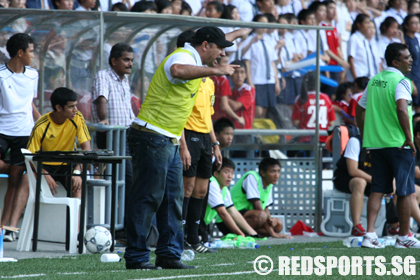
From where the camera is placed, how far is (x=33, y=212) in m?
7.07

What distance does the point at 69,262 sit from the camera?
5910mm

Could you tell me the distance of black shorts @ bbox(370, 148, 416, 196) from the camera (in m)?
7.49

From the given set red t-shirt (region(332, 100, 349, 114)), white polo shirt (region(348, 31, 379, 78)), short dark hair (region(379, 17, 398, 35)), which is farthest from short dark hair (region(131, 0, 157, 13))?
short dark hair (region(379, 17, 398, 35))

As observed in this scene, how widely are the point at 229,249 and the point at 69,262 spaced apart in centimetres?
214

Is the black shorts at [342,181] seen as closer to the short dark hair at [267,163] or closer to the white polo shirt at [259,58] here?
the short dark hair at [267,163]

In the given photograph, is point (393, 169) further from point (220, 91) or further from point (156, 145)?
point (156, 145)

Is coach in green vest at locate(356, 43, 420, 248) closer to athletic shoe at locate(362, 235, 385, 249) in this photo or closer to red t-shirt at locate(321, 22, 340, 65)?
athletic shoe at locate(362, 235, 385, 249)

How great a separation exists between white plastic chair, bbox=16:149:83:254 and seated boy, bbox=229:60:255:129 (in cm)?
368

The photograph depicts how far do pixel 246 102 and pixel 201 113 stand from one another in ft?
10.9

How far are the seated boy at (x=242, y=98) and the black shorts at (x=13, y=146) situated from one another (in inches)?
133

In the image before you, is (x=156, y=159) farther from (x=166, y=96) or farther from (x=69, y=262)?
(x=69, y=262)

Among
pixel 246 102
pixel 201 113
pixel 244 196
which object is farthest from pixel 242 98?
pixel 201 113

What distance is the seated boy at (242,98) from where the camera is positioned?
32.9 feet

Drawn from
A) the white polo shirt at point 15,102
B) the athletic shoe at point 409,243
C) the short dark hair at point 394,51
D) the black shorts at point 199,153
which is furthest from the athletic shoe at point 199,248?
the short dark hair at point 394,51
